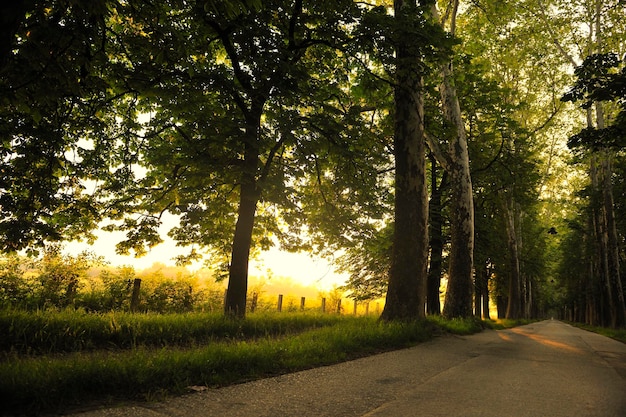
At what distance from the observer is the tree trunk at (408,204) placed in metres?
8.15

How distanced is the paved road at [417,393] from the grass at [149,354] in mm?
412

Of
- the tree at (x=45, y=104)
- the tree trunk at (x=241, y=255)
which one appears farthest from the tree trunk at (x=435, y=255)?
the tree at (x=45, y=104)

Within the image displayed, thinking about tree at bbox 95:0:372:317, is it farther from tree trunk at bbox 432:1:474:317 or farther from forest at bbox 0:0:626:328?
tree trunk at bbox 432:1:474:317

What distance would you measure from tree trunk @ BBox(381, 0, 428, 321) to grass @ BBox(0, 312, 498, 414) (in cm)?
68

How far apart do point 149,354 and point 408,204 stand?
6230 millimetres

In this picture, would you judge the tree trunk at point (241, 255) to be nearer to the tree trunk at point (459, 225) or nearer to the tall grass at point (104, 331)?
the tall grass at point (104, 331)

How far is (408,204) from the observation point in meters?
8.75

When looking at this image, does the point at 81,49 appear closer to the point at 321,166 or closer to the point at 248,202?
the point at 248,202

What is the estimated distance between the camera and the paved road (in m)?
2.88

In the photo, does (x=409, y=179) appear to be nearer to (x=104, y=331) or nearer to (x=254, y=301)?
(x=104, y=331)

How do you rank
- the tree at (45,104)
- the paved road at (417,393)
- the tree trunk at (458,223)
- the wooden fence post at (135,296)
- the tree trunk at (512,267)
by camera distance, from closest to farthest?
1. the paved road at (417,393)
2. the tree at (45,104)
3. the tree trunk at (458,223)
4. the wooden fence post at (135,296)
5. the tree trunk at (512,267)

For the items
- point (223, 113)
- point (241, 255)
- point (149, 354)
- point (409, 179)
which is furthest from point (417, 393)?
point (223, 113)

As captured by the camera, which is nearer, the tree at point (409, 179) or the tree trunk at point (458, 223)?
the tree at point (409, 179)

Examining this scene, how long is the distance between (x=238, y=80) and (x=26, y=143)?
16.6ft
